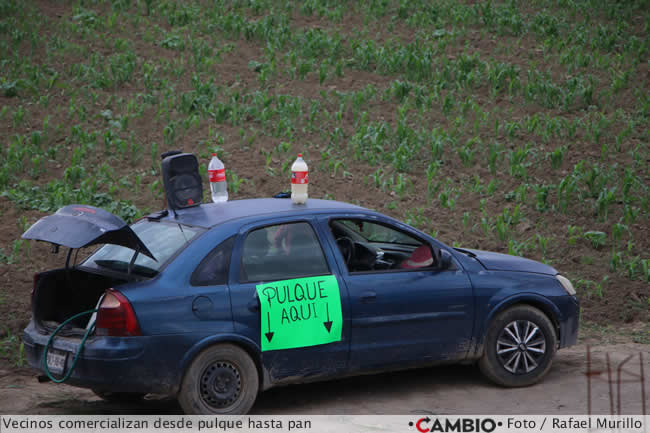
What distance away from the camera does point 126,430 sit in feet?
20.3

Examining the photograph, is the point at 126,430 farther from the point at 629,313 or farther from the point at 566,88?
the point at 566,88

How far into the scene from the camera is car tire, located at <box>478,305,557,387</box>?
728 cm

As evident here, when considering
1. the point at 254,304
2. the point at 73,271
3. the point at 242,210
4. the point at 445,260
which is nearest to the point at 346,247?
the point at 445,260

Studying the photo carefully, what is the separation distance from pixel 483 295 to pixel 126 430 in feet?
10.2

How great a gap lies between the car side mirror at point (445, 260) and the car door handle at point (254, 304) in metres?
1.68

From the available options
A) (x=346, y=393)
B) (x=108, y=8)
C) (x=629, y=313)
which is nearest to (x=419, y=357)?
(x=346, y=393)

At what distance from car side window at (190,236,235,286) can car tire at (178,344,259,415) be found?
1.59ft

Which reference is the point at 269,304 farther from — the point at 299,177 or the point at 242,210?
the point at 299,177

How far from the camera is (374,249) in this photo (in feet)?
23.8

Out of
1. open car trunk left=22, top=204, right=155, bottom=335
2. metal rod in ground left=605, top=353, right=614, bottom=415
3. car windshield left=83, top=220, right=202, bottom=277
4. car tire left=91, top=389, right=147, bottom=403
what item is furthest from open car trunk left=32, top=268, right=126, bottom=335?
metal rod in ground left=605, top=353, right=614, bottom=415

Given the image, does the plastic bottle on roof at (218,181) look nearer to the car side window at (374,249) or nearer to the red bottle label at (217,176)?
the red bottle label at (217,176)

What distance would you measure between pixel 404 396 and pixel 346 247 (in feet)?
4.48

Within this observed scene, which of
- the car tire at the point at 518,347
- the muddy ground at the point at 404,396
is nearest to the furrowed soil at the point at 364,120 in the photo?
the muddy ground at the point at 404,396

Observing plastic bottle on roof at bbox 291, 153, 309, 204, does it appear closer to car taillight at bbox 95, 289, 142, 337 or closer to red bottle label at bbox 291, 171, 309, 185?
red bottle label at bbox 291, 171, 309, 185
